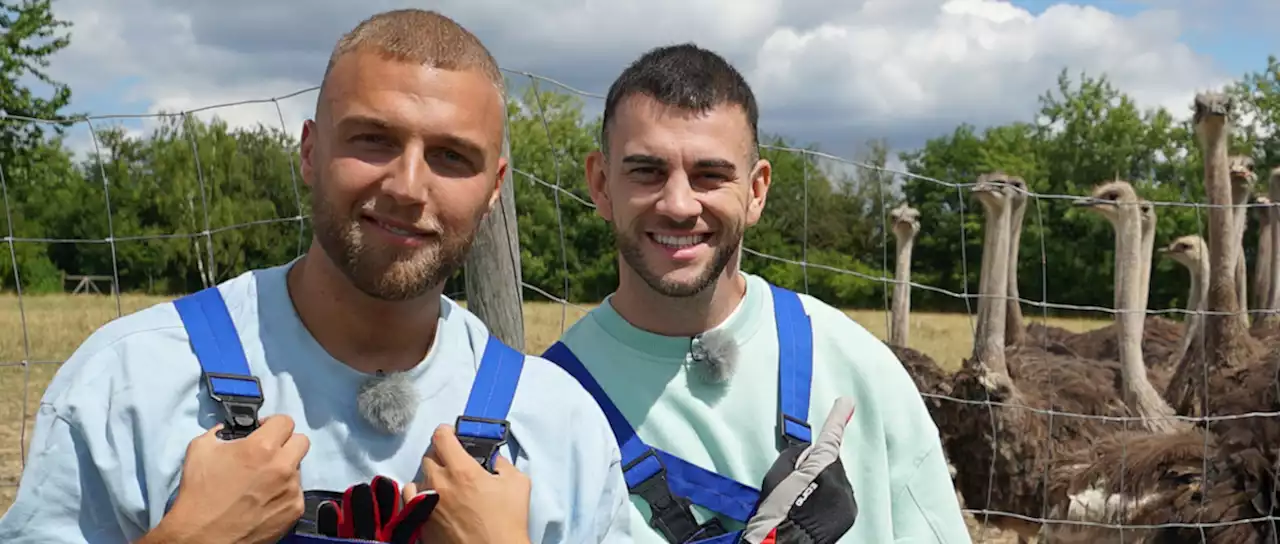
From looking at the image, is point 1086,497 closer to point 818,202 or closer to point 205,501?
point 205,501

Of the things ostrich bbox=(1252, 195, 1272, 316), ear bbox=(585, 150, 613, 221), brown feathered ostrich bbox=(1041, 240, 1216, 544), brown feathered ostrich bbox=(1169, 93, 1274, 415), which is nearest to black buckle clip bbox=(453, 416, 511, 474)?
ear bbox=(585, 150, 613, 221)

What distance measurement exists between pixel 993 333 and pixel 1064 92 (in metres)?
37.5

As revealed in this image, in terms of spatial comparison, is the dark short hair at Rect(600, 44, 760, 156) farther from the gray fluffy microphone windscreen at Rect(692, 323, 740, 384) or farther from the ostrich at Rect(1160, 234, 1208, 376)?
the ostrich at Rect(1160, 234, 1208, 376)

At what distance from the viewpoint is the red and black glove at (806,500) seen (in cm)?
171

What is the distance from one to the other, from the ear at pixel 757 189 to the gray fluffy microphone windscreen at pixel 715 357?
187 mm

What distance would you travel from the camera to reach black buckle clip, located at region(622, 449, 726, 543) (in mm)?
1752

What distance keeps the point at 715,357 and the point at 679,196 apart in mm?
240

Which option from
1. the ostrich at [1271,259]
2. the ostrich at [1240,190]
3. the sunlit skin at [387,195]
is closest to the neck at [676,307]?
the sunlit skin at [387,195]

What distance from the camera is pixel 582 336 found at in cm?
196

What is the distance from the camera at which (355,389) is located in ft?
4.70

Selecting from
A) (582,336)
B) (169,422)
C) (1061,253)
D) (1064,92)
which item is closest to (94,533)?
(169,422)

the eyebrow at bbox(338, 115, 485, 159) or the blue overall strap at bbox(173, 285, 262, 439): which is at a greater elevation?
the eyebrow at bbox(338, 115, 485, 159)

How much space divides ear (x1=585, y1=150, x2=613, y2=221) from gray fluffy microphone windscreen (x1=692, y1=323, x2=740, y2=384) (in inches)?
9.7

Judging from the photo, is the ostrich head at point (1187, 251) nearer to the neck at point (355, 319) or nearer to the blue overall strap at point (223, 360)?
the neck at point (355, 319)
